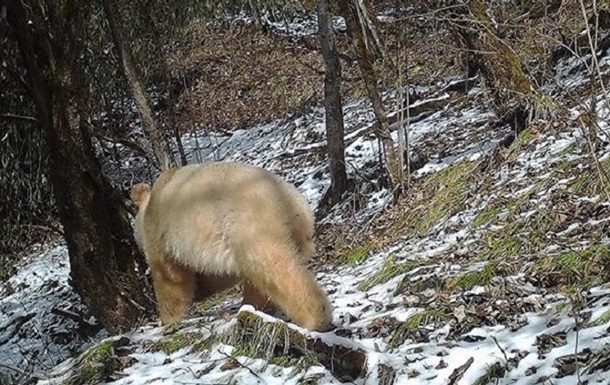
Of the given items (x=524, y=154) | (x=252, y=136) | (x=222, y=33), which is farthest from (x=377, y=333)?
(x=222, y=33)

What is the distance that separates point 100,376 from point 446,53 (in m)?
12.2

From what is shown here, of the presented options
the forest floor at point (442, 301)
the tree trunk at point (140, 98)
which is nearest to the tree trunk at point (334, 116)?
the forest floor at point (442, 301)

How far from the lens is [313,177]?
A: 1315cm

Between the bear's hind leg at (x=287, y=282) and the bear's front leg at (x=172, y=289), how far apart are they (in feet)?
3.31

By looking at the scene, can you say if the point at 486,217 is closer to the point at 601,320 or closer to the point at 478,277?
the point at 478,277

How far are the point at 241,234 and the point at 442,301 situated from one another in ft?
4.43

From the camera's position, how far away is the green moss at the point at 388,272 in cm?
652

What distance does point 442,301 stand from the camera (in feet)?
17.4

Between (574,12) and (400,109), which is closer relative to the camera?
(400,109)

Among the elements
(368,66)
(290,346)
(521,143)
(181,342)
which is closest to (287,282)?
(290,346)

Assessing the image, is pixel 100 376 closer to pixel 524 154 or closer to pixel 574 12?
pixel 524 154

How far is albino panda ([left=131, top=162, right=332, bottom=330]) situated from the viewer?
4.87 meters

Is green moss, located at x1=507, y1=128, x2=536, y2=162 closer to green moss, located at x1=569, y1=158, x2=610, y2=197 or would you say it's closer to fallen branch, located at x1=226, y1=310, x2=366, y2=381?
green moss, located at x1=569, y1=158, x2=610, y2=197

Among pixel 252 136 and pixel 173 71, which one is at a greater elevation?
pixel 173 71
